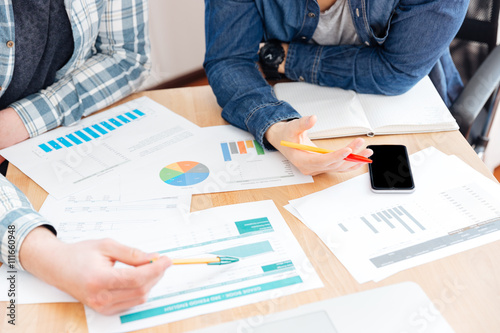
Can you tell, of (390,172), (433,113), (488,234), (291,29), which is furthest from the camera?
(291,29)

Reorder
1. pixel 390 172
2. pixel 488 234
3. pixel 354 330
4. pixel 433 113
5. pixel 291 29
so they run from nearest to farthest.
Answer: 1. pixel 354 330
2. pixel 488 234
3. pixel 390 172
4. pixel 433 113
5. pixel 291 29

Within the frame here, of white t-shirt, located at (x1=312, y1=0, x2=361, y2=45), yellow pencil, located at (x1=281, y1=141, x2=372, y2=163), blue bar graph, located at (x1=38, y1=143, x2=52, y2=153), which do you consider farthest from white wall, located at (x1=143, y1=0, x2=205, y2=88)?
yellow pencil, located at (x1=281, y1=141, x2=372, y2=163)

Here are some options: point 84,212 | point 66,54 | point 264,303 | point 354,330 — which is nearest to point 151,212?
point 84,212

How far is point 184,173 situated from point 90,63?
0.45m

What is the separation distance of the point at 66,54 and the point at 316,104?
62 cm

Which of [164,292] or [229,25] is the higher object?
[229,25]

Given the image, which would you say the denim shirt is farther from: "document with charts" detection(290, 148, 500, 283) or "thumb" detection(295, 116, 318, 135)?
"document with charts" detection(290, 148, 500, 283)

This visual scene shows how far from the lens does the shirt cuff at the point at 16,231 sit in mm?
715

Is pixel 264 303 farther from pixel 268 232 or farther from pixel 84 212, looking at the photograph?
pixel 84 212

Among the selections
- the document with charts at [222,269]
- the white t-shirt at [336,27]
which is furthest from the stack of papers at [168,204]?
the white t-shirt at [336,27]

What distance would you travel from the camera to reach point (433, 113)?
41.4 inches

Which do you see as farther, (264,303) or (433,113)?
(433,113)

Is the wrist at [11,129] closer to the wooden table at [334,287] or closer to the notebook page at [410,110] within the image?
the wooden table at [334,287]

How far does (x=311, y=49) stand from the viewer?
119cm
